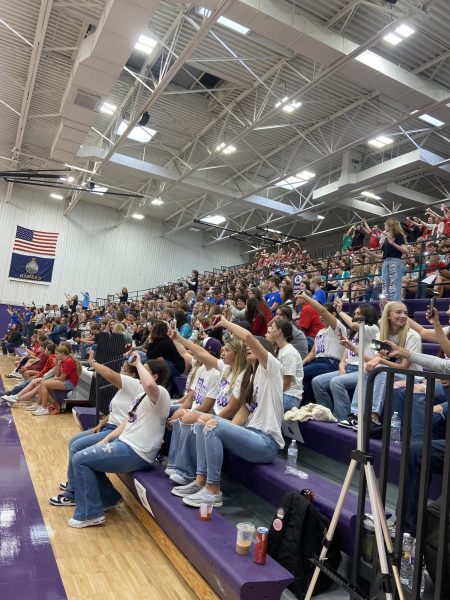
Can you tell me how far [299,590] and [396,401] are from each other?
148 cm

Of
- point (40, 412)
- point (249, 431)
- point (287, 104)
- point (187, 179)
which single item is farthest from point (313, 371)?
point (187, 179)

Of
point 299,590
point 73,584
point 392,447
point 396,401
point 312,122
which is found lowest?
point 73,584

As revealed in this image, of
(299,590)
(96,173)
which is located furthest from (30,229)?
(299,590)

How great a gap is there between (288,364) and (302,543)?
1.73m

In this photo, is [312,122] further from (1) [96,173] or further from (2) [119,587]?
(2) [119,587]

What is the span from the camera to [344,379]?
402 centimetres

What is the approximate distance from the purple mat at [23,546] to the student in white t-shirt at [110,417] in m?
0.26

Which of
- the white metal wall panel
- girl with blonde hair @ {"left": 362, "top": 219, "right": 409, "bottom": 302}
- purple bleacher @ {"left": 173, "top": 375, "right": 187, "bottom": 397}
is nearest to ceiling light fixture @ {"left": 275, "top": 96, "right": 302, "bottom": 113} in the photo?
girl with blonde hair @ {"left": 362, "top": 219, "right": 409, "bottom": 302}

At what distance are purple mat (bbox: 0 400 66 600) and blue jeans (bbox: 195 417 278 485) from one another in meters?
1.14

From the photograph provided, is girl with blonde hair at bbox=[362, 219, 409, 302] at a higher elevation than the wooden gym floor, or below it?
higher

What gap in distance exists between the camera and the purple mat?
8.65 ft

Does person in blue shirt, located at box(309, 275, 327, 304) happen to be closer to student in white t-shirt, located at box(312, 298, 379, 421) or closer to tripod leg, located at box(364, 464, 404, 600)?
student in white t-shirt, located at box(312, 298, 379, 421)

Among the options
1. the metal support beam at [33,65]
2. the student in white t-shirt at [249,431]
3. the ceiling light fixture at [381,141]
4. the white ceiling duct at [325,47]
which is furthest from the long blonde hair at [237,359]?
the ceiling light fixture at [381,141]

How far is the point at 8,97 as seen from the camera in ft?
41.6
